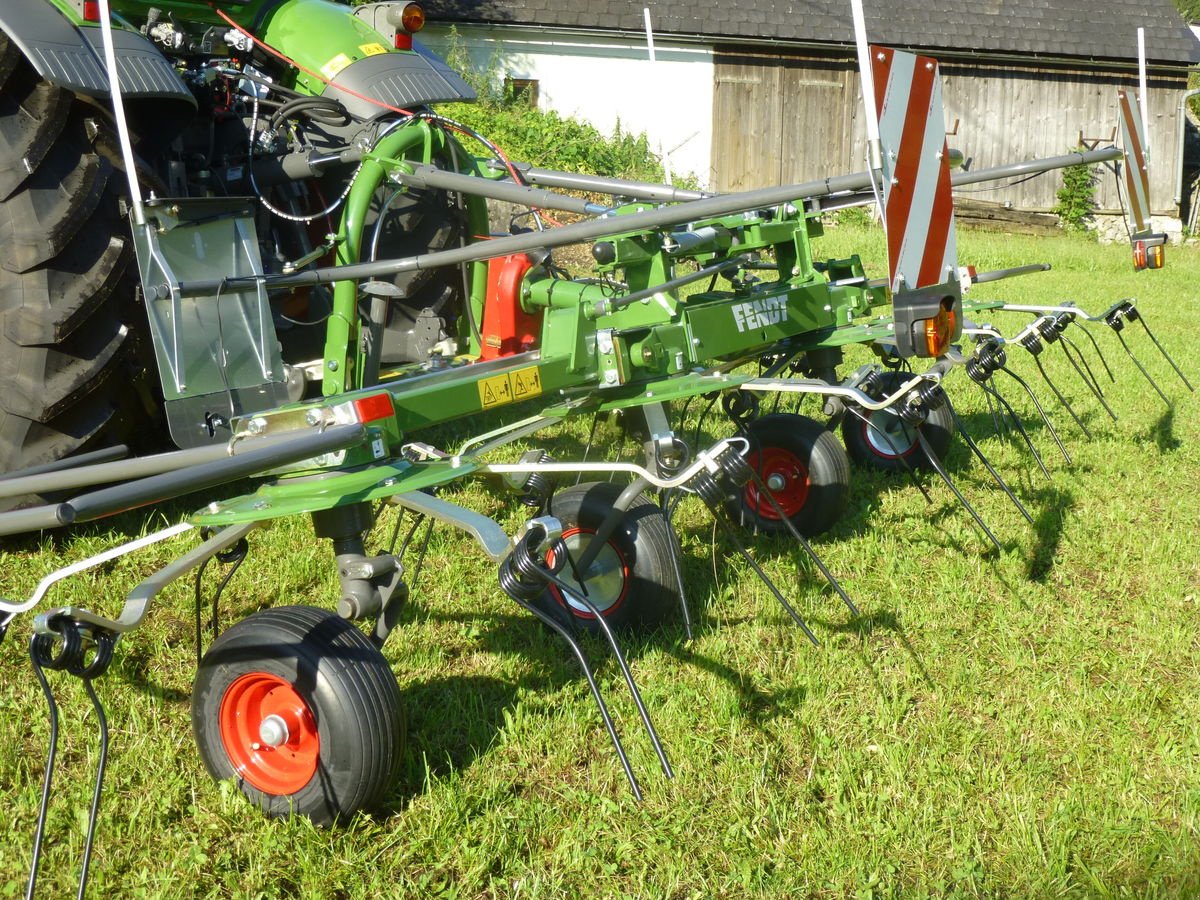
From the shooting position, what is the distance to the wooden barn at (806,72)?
1597 cm

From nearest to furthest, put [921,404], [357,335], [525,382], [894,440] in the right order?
[525,382] → [921,404] → [357,335] → [894,440]

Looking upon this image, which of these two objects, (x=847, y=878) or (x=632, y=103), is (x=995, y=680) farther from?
(x=632, y=103)

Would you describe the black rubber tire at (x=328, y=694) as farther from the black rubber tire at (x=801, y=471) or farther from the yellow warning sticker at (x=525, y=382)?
the black rubber tire at (x=801, y=471)

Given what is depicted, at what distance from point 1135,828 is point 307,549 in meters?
2.51

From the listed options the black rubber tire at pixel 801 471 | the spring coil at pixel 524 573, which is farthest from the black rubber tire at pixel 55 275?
the black rubber tire at pixel 801 471

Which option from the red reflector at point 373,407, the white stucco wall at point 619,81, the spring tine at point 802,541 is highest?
the white stucco wall at point 619,81

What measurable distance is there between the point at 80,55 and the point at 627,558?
2.12 metres

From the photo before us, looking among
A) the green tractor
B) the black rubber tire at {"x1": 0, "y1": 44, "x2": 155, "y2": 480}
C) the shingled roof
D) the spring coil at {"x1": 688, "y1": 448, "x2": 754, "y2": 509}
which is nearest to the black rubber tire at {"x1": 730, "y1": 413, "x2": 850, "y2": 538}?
the spring coil at {"x1": 688, "y1": 448, "x2": 754, "y2": 509}

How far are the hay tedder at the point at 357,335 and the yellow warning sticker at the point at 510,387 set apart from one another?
0.05 ft

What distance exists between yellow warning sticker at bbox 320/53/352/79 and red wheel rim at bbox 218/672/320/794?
2.80 metres

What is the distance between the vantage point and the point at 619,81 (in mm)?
16109

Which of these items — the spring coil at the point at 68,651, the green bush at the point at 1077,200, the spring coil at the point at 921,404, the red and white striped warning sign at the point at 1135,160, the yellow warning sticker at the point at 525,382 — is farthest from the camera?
the green bush at the point at 1077,200

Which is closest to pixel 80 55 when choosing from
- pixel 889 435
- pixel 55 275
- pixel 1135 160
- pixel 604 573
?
pixel 55 275

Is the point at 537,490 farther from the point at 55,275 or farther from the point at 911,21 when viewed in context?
the point at 911,21
